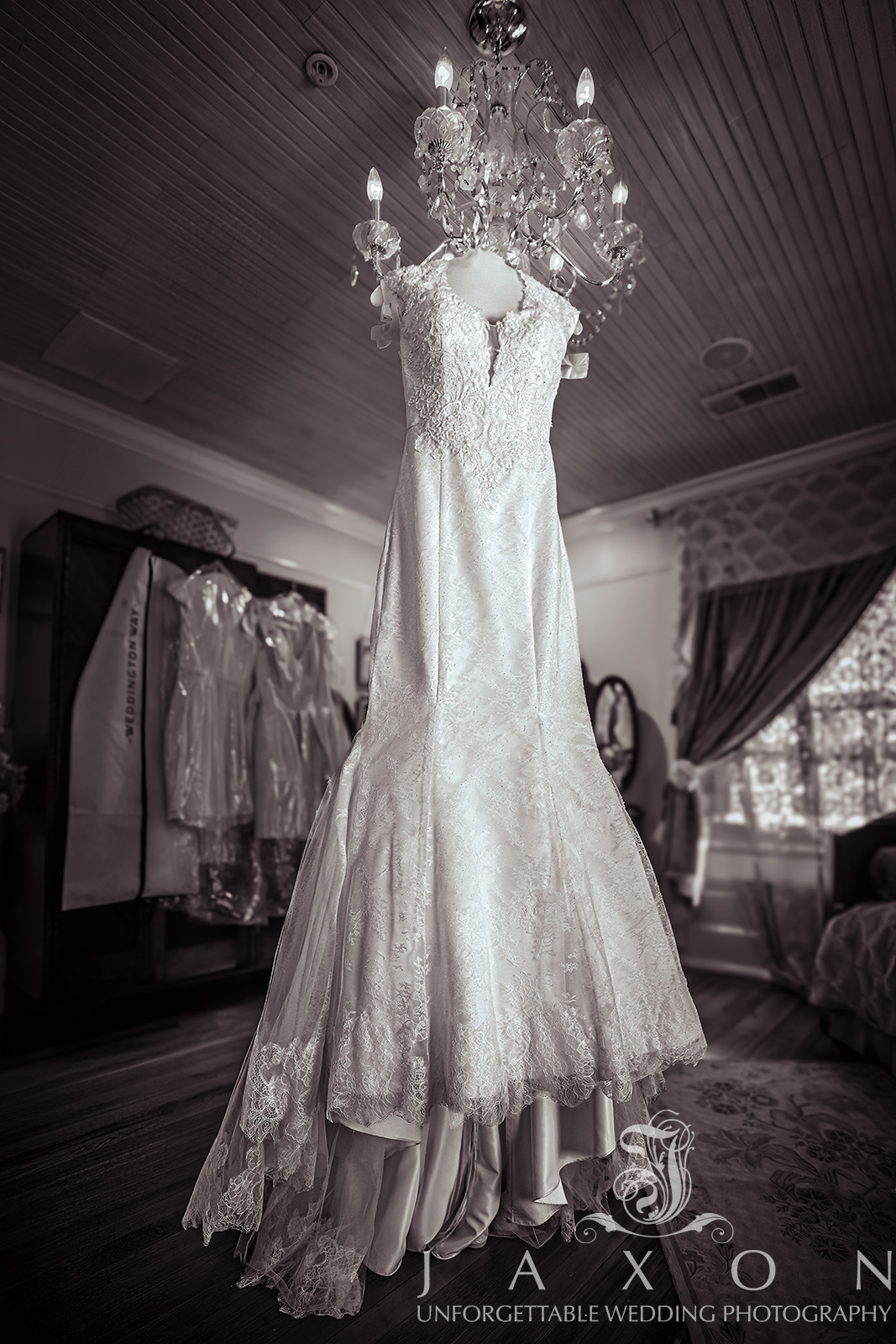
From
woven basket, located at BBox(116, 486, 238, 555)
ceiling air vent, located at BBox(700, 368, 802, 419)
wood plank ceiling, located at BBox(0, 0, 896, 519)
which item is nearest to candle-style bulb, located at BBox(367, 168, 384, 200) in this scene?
wood plank ceiling, located at BBox(0, 0, 896, 519)

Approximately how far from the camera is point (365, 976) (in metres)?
1.33

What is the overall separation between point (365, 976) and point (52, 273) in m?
2.74

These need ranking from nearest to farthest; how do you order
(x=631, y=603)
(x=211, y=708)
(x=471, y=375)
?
(x=471, y=375)
(x=211, y=708)
(x=631, y=603)

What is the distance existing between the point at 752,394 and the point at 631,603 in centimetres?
155

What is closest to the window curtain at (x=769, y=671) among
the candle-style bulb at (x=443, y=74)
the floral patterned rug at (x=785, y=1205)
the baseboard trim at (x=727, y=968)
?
the baseboard trim at (x=727, y=968)

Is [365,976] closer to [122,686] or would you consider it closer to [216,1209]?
[216,1209]

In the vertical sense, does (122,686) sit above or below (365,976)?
above

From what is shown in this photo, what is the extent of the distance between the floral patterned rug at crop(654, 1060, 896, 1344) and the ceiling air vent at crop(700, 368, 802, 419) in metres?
2.86

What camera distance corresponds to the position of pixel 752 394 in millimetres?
3510

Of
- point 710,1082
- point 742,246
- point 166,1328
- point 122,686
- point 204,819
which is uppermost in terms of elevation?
point 742,246

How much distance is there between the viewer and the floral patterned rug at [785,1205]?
4.22 feet

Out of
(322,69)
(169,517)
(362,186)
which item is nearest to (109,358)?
(169,517)

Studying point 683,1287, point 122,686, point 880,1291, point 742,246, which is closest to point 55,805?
point 122,686

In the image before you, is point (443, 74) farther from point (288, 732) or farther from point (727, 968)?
point (727, 968)
